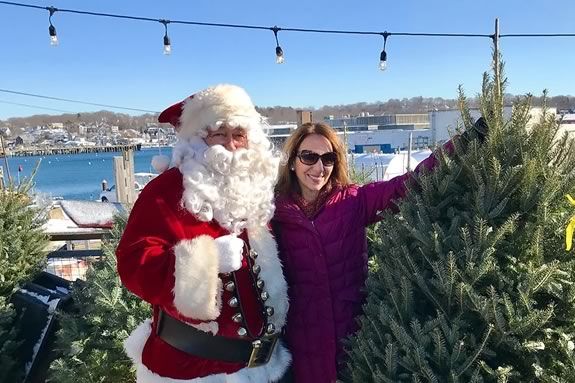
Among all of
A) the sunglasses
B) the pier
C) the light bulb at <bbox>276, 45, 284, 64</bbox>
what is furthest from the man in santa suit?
the pier

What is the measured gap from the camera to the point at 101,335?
357cm

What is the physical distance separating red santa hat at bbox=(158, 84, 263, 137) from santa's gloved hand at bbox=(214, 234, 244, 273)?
0.52 meters

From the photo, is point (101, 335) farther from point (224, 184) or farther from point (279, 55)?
point (279, 55)

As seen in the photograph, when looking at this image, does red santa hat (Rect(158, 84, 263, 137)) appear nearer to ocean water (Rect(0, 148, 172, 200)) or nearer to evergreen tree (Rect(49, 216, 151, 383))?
evergreen tree (Rect(49, 216, 151, 383))

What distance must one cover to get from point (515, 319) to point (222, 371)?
1204 mm

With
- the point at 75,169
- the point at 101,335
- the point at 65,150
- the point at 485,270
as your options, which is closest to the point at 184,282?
the point at 485,270

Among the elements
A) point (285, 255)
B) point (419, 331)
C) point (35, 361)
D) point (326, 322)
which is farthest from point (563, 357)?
point (35, 361)

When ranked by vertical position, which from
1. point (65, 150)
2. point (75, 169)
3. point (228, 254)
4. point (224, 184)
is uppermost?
point (224, 184)

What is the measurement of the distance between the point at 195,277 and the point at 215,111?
74 cm

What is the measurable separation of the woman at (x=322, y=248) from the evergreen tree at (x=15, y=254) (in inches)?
111

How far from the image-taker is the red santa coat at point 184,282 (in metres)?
1.92

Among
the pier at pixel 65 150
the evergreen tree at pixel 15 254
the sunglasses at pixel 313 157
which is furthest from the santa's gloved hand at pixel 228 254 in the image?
the pier at pixel 65 150

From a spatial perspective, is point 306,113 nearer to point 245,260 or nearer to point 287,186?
point 287,186

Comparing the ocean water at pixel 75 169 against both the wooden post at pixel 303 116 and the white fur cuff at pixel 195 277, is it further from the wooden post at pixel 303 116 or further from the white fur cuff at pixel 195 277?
the white fur cuff at pixel 195 277
